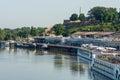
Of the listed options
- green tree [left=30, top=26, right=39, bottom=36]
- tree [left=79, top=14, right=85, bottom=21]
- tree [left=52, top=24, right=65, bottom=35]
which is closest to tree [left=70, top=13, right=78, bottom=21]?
tree [left=79, top=14, right=85, bottom=21]

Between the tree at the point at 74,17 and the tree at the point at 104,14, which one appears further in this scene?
the tree at the point at 74,17

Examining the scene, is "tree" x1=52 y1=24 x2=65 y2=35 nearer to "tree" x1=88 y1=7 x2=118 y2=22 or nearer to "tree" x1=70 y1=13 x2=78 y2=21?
"tree" x1=88 y1=7 x2=118 y2=22

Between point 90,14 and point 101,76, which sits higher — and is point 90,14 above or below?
above

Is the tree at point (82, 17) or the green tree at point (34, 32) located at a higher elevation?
the tree at point (82, 17)

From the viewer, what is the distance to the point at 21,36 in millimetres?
107375

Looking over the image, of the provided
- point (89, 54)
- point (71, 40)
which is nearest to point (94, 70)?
point (89, 54)

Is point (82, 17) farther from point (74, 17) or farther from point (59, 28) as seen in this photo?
point (59, 28)

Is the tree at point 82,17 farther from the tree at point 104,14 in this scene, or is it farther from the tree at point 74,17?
the tree at point 104,14

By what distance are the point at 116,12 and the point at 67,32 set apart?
1098 centimetres

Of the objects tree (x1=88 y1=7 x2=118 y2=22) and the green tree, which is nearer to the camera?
tree (x1=88 y1=7 x2=118 y2=22)

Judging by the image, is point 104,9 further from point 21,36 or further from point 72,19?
point 21,36

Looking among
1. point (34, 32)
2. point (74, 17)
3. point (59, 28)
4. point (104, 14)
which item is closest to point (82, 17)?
point (74, 17)

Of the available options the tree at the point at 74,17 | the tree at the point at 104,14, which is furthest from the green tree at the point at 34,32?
the tree at the point at 104,14

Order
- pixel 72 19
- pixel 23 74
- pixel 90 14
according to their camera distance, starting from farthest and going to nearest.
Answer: pixel 72 19 < pixel 90 14 < pixel 23 74
